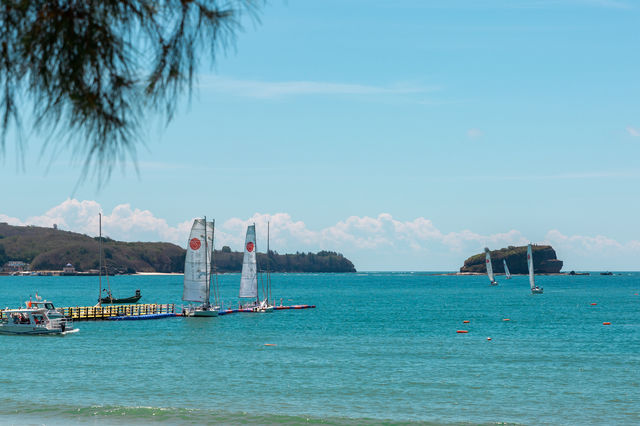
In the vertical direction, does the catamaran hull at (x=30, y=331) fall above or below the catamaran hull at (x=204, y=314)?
below

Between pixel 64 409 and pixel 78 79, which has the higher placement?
pixel 78 79

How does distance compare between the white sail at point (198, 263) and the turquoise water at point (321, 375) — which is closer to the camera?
the turquoise water at point (321, 375)

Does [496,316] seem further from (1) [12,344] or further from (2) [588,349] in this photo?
(1) [12,344]

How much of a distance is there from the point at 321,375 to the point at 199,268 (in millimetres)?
50077

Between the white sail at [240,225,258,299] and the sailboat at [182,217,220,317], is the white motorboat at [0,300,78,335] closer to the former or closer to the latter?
the sailboat at [182,217,220,317]

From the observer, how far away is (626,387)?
156 feet

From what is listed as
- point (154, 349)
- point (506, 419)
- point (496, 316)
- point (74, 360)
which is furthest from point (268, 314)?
point (506, 419)

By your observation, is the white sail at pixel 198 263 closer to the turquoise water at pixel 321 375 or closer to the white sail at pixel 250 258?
the turquoise water at pixel 321 375

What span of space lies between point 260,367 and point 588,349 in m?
31.5

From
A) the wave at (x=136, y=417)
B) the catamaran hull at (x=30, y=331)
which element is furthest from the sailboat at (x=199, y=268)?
the wave at (x=136, y=417)

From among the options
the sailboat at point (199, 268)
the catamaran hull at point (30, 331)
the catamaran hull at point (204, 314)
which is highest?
the sailboat at point (199, 268)

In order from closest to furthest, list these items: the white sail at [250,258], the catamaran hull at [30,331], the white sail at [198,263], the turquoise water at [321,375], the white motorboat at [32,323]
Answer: the turquoise water at [321,375] < the catamaran hull at [30,331] < the white motorboat at [32,323] < the white sail at [198,263] < the white sail at [250,258]

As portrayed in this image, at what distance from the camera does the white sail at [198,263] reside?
99.2 m

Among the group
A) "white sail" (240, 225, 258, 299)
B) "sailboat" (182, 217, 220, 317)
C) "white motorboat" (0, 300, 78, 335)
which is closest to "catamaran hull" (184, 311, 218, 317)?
"sailboat" (182, 217, 220, 317)
